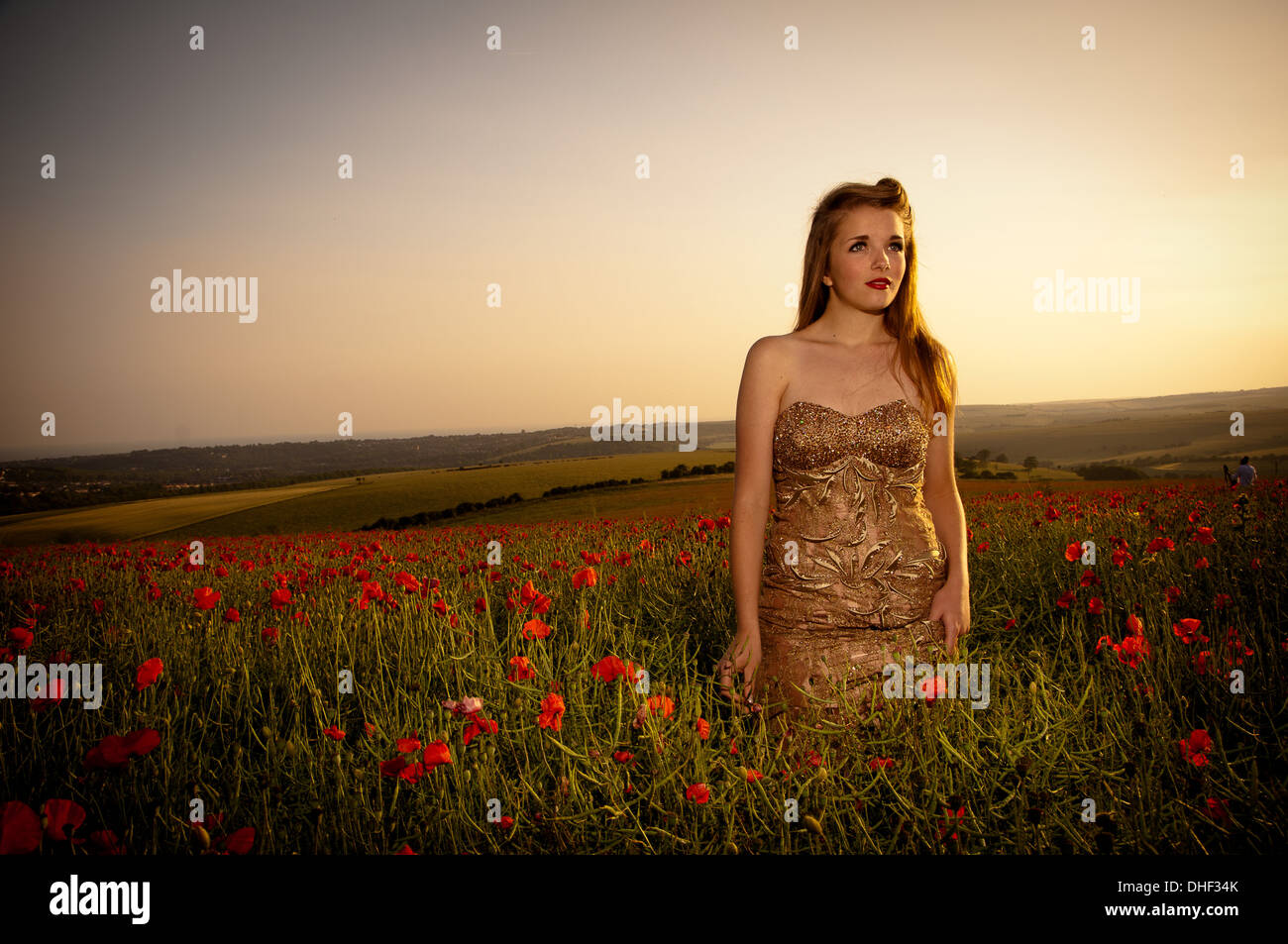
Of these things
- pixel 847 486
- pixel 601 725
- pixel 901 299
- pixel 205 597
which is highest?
pixel 901 299

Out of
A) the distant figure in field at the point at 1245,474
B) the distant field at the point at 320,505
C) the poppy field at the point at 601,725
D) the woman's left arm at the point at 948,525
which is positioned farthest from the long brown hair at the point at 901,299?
the distant field at the point at 320,505

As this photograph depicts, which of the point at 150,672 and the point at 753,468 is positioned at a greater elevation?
the point at 753,468

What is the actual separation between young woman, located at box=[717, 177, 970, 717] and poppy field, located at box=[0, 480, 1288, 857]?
28cm

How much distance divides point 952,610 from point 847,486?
0.66 m

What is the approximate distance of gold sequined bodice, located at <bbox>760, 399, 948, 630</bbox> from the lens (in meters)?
2.66

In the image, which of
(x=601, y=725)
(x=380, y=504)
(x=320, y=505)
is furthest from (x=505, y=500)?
(x=601, y=725)

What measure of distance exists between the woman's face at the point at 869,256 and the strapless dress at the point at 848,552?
0.46 m

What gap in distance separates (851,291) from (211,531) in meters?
8.90

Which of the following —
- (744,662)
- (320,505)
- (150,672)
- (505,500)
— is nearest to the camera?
(150,672)

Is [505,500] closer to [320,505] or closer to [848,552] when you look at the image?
[320,505]

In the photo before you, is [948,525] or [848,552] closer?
[848,552]

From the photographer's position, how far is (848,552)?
2701 millimetres
